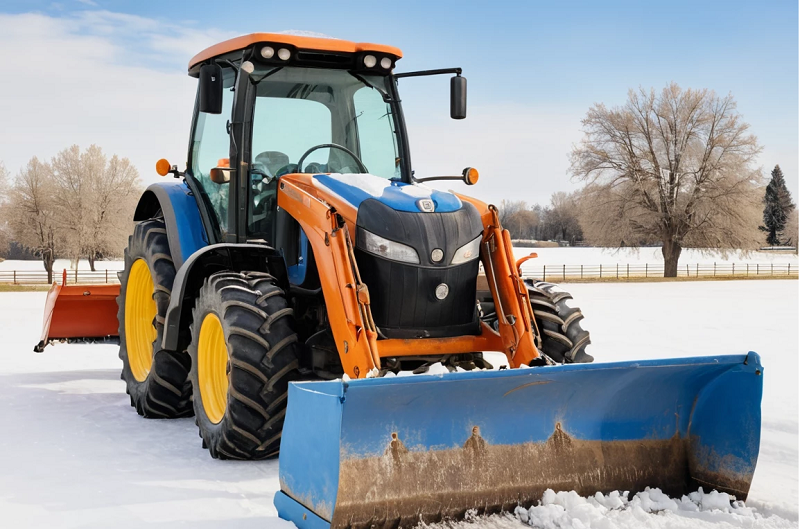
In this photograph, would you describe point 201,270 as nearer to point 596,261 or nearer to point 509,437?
point 509,437

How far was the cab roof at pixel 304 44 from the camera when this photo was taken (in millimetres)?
5641

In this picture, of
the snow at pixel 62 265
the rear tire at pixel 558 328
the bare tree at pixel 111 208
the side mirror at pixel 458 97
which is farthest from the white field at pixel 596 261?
the rear tire at pixel 558 328

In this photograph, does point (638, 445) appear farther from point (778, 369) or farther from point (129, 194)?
point (129, 194)

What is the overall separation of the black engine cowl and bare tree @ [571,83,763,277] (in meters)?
32.3

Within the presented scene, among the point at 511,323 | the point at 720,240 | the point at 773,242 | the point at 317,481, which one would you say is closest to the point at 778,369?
the point at 511,323

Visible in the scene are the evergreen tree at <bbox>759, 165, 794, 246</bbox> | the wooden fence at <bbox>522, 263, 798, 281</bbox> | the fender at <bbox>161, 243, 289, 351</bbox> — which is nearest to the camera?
the fender at <bbox>161, 243, 289, 351</bbox>

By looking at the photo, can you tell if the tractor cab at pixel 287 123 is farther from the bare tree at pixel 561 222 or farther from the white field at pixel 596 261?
the bare tree at pixel 561 222

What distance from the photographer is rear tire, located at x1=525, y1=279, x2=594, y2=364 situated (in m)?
5.28

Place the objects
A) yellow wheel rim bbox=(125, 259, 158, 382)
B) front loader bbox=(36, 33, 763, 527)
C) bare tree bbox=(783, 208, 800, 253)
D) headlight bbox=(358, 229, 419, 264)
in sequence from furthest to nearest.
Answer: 1. bare tree bbox=(783, 208, 800, 253)
2. yellow wheel rim bbox=(125, 259, 158, 382)
3. headlight bbox=(358, 229, 419, 264)
4. front loader bbox=(36, 33, 763, 527)

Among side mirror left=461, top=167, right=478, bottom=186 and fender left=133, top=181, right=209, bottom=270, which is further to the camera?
fender left=133, top=181, right=209, bottom=270

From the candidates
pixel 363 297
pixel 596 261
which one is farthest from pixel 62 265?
pixel 363 297

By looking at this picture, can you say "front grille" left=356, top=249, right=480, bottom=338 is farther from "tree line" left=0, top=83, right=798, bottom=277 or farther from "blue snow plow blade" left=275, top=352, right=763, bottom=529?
"tree line" left=0, top=83, right=798, bottom=277

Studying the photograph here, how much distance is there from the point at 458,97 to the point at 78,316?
4.26m

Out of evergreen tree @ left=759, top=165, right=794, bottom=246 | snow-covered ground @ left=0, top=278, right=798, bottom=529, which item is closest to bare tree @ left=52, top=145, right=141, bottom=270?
snow-covered ground @ left=0, top=278, right=798, bottom=529
